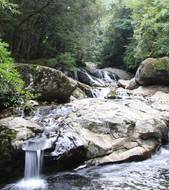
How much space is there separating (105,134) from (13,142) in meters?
2.69

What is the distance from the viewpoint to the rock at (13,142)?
829 cm

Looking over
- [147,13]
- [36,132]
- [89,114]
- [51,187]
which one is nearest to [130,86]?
[147,13]

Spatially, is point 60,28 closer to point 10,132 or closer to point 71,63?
point 71,63

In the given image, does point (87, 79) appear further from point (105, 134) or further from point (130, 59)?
point (105, 134)

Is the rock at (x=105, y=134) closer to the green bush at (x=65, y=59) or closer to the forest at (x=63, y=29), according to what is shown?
the forest at (x=63, y=29)

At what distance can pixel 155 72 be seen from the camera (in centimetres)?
1961

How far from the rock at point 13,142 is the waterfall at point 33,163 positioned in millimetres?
140

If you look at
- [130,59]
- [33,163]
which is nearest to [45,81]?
[33,163]

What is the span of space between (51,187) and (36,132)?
6.84 feet

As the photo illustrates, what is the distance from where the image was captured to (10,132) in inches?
349

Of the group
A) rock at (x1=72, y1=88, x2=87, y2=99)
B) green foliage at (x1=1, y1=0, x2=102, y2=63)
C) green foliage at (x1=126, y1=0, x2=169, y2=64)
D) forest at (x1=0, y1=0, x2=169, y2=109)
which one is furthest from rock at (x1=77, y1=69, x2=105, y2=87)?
rock at (x1=72, y1=88, x2=87, y2=99)

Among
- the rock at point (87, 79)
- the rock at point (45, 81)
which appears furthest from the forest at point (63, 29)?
the rock at point (45, 81)

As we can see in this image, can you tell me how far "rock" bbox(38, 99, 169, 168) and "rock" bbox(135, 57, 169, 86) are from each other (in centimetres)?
780

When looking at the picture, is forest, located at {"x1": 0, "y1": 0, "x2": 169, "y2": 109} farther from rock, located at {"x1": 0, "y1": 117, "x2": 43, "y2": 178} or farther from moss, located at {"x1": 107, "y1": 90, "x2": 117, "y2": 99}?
rock, located at {"x1": 0, "y1": 117, "x2": 43, "y2": 178}
